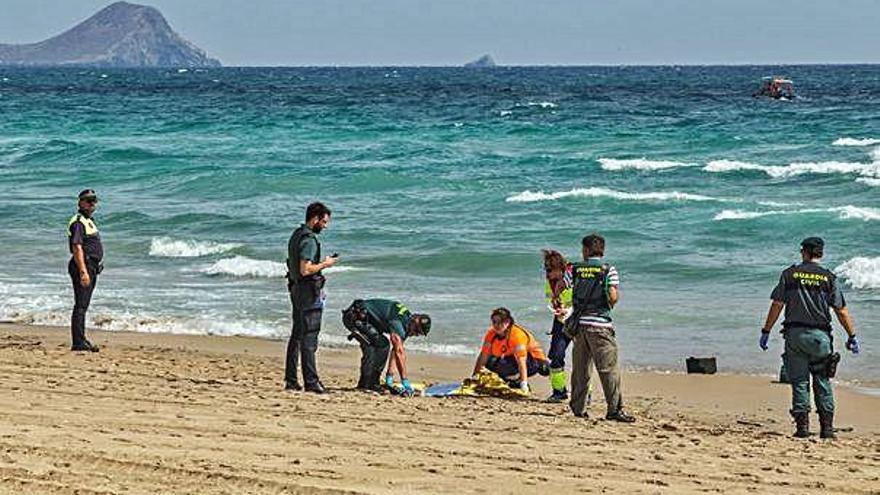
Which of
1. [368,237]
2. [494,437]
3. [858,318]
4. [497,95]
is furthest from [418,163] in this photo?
[497,95]

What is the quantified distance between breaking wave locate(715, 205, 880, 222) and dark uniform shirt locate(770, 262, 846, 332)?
1494cm

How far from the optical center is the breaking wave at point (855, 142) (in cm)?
3916

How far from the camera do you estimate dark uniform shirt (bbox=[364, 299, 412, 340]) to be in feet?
35.8

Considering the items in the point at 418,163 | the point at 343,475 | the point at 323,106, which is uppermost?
the point at 323,106

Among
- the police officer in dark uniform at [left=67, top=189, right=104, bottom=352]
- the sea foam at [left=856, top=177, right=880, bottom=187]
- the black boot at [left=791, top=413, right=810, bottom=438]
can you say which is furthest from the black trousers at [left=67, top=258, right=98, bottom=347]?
the sea foam at [left=856, top=177, right=880, bottom=187]

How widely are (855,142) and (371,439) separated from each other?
33482 millimetres

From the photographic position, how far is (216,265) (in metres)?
19.7

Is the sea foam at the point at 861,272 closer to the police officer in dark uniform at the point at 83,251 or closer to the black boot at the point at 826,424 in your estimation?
the black boot at the point at 826,424

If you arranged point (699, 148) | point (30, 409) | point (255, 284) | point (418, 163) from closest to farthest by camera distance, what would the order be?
point (30, 409) → point (255, 284) → point (418, 163) → point (699, 148)

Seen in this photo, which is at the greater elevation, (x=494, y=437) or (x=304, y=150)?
(x=304, y=150)

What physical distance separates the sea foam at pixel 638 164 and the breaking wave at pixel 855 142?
6291 millimetres

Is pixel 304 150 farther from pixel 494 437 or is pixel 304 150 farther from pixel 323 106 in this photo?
pixel 494 437

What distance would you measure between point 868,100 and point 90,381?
59.5m

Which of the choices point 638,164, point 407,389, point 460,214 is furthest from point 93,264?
point 638,164
